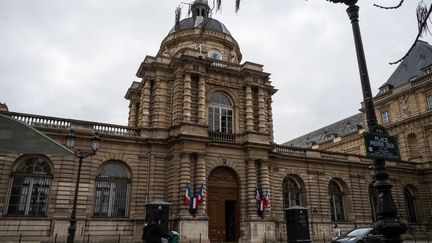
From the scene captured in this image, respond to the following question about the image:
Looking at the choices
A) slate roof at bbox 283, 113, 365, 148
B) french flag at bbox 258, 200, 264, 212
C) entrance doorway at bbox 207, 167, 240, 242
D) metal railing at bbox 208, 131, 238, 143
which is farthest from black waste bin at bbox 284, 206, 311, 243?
slate roof at bbox 283, 113, 365, 148

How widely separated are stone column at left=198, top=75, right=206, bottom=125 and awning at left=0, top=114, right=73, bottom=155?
1943cm

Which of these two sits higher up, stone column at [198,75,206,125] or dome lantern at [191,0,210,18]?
stone column at [198,75,206,125]

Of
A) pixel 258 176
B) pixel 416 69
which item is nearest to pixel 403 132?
pixel 416 69

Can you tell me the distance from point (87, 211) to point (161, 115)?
8.11 metres

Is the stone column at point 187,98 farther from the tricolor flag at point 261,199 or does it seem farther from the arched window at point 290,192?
the arched window at point 290,192

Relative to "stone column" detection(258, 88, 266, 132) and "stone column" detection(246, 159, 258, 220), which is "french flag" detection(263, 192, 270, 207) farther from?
"stone column" detection(258, 88, 266, 132)

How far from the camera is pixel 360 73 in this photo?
6.52 meters

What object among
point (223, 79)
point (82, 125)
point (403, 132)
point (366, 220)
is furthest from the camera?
point (403, 132)

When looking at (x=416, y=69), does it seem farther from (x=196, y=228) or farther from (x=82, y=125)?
(x=82, y=125)

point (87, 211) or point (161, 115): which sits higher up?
point (161, 115)

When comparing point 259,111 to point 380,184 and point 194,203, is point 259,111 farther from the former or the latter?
point 380,184

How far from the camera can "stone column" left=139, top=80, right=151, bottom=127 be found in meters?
25.6

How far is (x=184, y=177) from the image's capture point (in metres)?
22.7

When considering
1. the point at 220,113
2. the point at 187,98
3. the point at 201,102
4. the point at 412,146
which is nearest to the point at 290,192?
the point at 220,113
